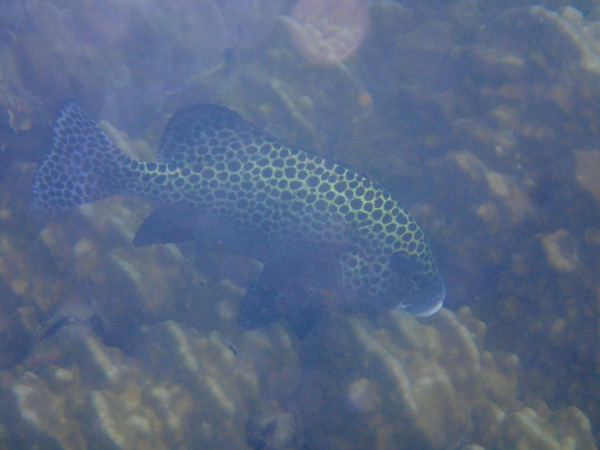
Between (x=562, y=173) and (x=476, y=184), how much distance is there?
1.09m

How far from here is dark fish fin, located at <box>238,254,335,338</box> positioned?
171 inches

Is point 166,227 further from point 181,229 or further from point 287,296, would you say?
point 287,296

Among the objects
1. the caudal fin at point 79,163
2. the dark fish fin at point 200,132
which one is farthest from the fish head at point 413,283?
the caudal fin at point 79,163

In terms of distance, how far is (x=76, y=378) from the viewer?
395cm

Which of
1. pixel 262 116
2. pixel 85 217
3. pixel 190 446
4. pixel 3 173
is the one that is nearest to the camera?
pixel 190 446

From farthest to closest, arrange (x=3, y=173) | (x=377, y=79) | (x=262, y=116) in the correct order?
(x=377, y=79), (x=262, y=116), (x=3, y=173)

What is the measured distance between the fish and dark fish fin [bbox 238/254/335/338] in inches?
0.8

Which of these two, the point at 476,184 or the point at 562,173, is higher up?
the point at 562,173

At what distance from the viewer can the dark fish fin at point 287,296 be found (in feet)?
14.2

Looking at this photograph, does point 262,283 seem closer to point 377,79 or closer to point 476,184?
point 476,184

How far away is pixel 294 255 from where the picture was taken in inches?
187

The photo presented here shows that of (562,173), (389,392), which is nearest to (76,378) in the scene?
(389,392)

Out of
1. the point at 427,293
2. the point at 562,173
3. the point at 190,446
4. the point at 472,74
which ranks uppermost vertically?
the point at 472,74

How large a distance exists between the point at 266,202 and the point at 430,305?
245 centimetres
